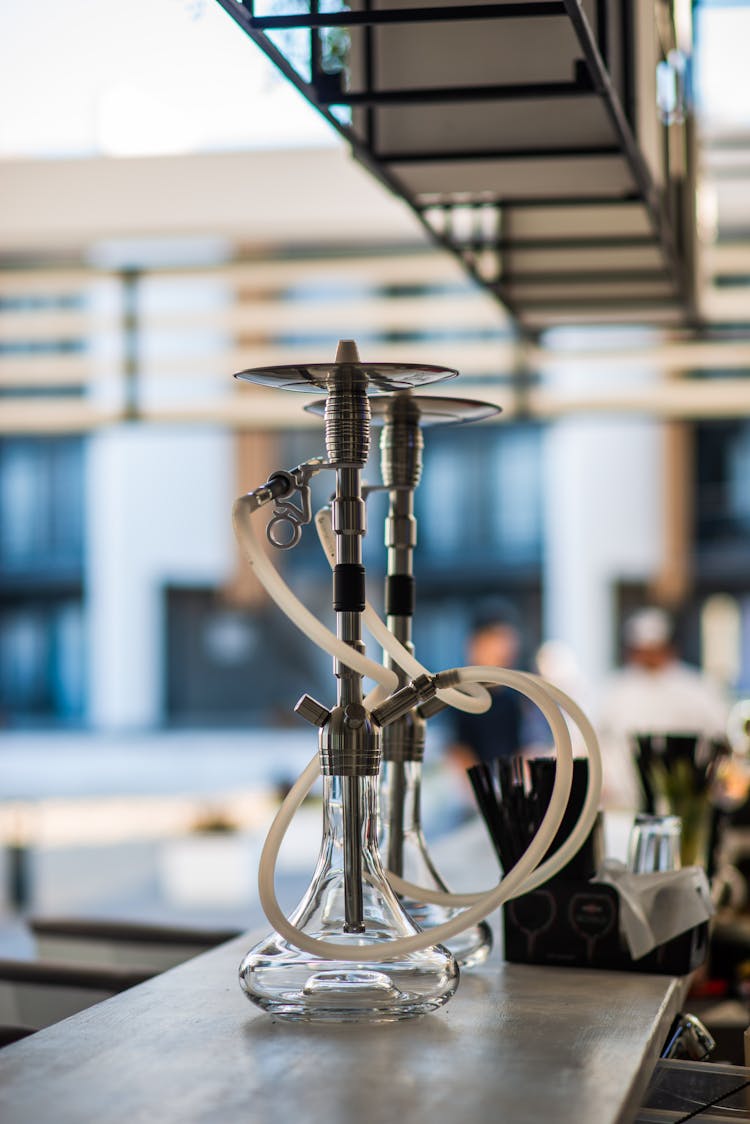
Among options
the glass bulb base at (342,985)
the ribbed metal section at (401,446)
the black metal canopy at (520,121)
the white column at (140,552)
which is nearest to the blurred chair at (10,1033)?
the glass bulb base at (342,985)

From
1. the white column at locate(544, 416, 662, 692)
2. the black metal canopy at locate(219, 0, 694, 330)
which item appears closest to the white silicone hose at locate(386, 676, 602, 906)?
the black metal canopy at locate(219, 0, 694, 330)

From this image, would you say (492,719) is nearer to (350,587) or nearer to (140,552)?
(350,587)


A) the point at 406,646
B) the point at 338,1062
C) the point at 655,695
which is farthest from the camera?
the point at 655,695

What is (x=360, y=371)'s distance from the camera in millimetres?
1149

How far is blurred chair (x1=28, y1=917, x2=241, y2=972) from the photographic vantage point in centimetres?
196

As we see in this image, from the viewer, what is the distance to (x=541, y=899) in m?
1.34

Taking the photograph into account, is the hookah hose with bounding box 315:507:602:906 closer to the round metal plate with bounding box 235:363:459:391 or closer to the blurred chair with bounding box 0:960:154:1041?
the round metal plate with bounding box 235:363:459:391

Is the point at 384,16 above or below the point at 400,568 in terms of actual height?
above

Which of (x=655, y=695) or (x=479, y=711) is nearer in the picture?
(x=479, y=711)

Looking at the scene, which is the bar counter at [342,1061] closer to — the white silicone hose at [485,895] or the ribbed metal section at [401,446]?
the white silicone hose at [485,895]

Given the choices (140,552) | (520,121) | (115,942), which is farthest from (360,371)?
(140,552)

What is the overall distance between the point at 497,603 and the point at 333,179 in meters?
10.5

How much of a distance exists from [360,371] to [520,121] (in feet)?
2.22

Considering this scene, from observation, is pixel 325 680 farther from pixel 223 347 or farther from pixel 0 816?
pixel 223 347
